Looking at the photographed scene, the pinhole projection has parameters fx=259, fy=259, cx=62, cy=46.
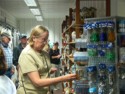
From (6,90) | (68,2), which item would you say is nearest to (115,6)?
(68,2)

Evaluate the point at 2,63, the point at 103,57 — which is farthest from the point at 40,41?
the point at 103,57

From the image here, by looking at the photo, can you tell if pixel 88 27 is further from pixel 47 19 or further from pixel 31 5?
pixel 47 19

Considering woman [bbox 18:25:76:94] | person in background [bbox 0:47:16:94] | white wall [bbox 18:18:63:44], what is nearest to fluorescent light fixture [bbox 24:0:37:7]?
white wall [bbox 18:18:63:44]

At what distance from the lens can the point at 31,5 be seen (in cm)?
927

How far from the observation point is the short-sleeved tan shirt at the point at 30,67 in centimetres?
265

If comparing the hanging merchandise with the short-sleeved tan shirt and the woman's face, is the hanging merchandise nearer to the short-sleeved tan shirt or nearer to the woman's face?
the short-sleeved tan shirt

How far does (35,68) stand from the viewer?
2645 mm

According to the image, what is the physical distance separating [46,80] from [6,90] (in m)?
0.48

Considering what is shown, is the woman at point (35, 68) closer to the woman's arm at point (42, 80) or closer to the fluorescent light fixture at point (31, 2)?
the woman's arm at point (42, 80)

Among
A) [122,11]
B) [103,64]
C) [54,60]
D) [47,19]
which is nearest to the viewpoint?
[103,64]

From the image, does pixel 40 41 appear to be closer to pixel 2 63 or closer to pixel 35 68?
pixel 35 68

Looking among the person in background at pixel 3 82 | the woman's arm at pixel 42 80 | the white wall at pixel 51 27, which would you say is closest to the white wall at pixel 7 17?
the white wall at pixel 51 27

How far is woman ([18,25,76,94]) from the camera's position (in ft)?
8.59

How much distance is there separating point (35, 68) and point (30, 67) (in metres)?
0.05
